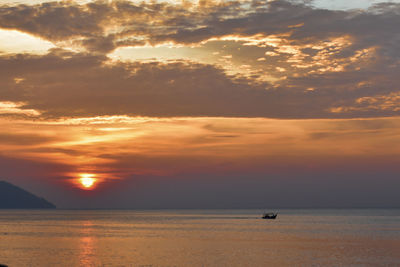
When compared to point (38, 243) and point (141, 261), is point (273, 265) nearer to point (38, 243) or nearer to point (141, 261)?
point (141, 261)

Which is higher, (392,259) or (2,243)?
(2,243)

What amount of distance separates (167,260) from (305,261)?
67.8 feet

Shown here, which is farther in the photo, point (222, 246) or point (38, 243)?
point (38, 243)

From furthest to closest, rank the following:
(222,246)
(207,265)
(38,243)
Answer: (38,243)
(222,246)
(207,265)

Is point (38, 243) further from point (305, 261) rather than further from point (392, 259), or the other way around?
point (392, 259)

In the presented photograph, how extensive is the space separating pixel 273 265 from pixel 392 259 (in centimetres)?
2015

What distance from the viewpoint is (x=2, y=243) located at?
352 feet

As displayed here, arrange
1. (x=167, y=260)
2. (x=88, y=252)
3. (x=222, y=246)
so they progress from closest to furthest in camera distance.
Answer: (x=167, y=260) < (x=88, y=252) < (x=222, y=246)

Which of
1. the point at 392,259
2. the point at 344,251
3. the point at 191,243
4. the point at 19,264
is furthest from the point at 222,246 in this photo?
the point at 19,264

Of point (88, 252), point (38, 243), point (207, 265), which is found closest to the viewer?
point (207, 265)


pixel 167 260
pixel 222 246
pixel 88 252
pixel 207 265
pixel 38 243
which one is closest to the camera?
pixel 207 265

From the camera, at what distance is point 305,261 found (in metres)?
78.2

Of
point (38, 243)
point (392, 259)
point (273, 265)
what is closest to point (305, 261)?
point (273, 265)

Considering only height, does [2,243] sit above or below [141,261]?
above
